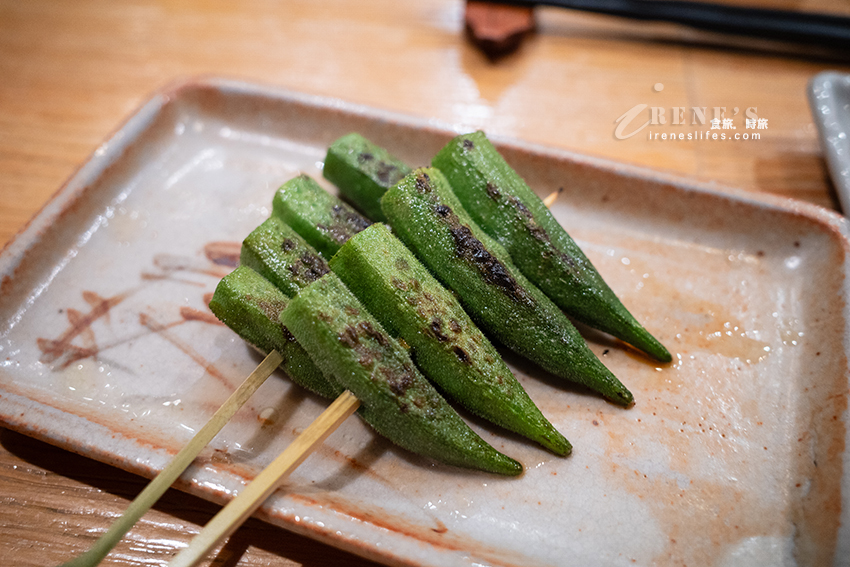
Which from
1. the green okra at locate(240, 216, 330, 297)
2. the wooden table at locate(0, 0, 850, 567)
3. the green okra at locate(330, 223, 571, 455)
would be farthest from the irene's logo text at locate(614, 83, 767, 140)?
the green okra at locate(240, 216, 330, 297)

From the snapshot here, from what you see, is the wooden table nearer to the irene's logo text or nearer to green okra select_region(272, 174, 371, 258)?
the irene's logo text

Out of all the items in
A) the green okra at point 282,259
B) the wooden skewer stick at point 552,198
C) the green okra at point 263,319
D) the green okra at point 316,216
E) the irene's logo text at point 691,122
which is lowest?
the green okra at point 263,319

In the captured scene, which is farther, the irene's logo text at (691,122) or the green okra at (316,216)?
the irene's logo text at (691,122)

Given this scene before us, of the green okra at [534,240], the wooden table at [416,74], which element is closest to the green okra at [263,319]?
the green okra at [534,240]

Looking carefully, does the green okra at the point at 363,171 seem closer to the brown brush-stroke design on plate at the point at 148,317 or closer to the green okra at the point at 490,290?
the green okra at the point at 490,290

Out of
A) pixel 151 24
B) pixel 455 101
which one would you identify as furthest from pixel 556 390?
pixel 151 24

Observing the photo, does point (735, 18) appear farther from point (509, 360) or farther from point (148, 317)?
point (148, 317)
